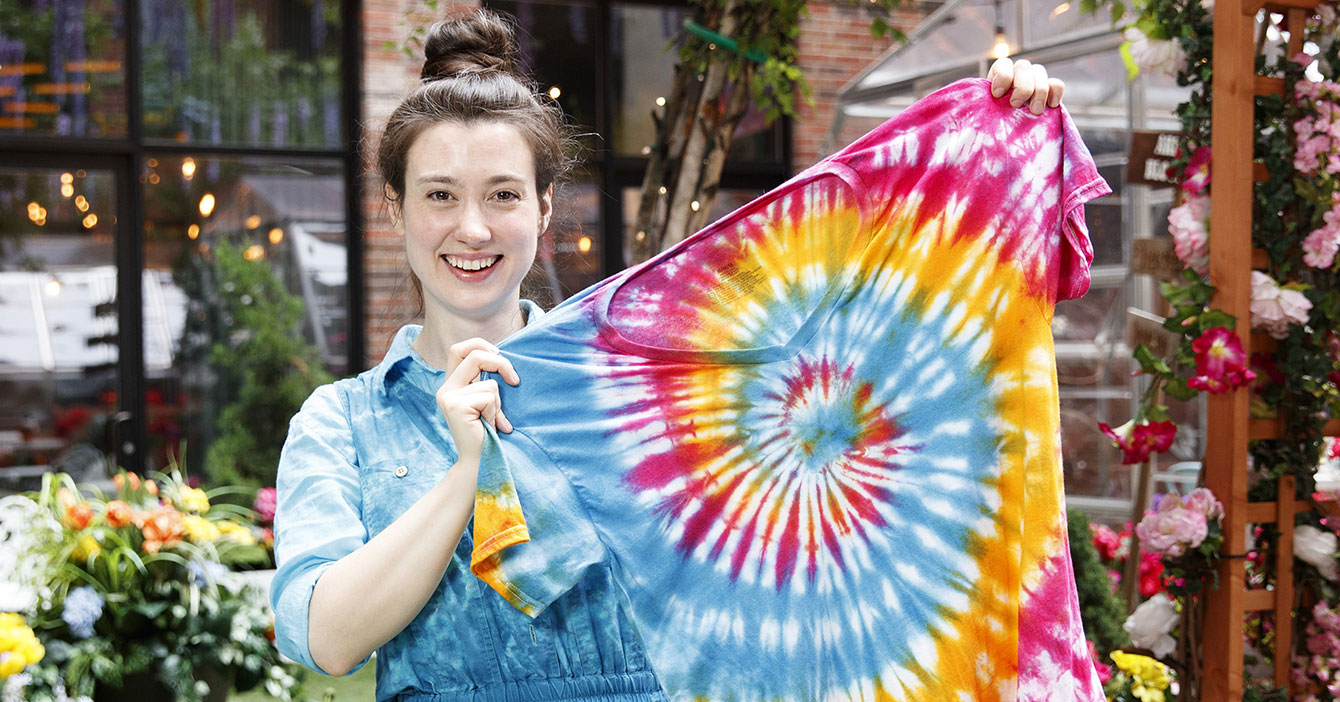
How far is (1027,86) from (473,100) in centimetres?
76

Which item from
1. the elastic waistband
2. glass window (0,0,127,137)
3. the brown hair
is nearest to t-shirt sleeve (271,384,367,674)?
the elastic waistband

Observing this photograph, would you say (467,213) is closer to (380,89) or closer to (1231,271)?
(1231,271)

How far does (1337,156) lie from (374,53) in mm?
4228

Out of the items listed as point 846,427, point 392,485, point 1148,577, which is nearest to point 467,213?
point 392,485

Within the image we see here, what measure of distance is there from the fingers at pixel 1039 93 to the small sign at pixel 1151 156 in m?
1.61

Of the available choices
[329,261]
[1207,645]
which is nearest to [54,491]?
[329,261]

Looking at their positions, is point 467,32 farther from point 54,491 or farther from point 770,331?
point 54,491

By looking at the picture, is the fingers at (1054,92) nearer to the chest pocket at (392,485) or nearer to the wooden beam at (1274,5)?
the chest pocket at (392,485)

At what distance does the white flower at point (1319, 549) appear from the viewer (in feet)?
9.04

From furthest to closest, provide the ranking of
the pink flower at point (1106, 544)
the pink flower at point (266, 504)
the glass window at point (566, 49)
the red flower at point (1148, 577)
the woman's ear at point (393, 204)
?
the glass window at point (566, 49), the pink flower at point (266, 504), the pink flower at point (1106, 544), the red flower at point (1148, 577), the woman's ear at point (393, 204)

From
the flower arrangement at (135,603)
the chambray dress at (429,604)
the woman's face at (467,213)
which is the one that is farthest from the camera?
the flower arrangement at (135,603)

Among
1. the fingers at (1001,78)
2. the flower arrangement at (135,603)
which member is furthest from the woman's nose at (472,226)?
the flower arrangement at (135,603)

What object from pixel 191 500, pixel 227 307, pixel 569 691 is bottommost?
pixel 191 500

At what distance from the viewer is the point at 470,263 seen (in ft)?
5.00
